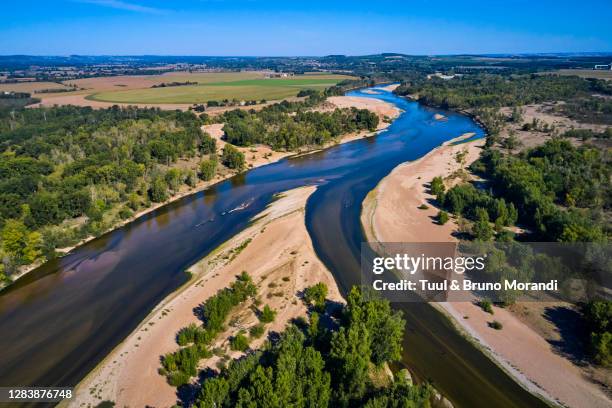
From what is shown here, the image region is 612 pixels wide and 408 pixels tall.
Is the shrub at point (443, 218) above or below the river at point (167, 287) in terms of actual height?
above

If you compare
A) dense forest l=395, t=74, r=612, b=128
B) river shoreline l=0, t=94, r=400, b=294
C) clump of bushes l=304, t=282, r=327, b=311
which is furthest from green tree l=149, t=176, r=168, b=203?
dense forest l=395, t=74, r=612, b=128

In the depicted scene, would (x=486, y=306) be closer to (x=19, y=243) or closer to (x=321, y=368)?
(x=321, y=368)

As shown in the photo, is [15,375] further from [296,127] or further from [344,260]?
[296,127]

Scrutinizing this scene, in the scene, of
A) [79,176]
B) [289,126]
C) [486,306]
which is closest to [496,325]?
[486,306]

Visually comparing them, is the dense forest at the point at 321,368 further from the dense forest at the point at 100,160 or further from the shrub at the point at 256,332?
the dense forest at the point at 100,160

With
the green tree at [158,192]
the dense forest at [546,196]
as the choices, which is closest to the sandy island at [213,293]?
the green tree at [158,192]
